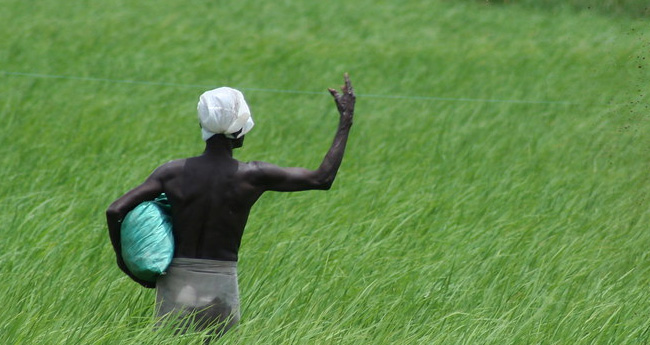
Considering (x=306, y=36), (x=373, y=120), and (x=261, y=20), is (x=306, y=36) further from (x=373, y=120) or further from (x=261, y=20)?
(x=373, y=120)

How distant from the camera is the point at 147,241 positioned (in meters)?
3.80

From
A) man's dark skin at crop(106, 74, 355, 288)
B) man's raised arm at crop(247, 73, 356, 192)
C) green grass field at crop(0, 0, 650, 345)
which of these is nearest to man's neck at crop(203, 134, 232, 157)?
man's dark skin at crop(106, 74, 355, 288)

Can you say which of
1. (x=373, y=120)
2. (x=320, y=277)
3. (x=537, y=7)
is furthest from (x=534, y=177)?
(x=537, y=7)

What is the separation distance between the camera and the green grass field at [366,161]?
478 cm

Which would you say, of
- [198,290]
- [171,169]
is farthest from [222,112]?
[198,290]

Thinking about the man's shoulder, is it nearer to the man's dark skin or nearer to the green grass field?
the man's dark skin

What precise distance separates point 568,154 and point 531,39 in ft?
17.6

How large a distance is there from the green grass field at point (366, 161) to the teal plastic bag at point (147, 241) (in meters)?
0.29

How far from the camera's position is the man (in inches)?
150

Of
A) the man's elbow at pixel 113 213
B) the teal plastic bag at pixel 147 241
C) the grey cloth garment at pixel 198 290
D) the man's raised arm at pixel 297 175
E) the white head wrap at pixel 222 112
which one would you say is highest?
the white head wrap at pixel 222 112

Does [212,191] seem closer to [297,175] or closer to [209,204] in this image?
[209,204]

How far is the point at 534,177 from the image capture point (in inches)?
309

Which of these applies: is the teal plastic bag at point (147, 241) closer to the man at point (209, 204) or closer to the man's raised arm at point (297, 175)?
the man at point (209, 204)

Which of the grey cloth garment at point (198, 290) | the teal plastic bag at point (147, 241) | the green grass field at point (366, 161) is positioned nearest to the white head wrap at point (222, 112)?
the teal plastic bag at point (147, 241)
